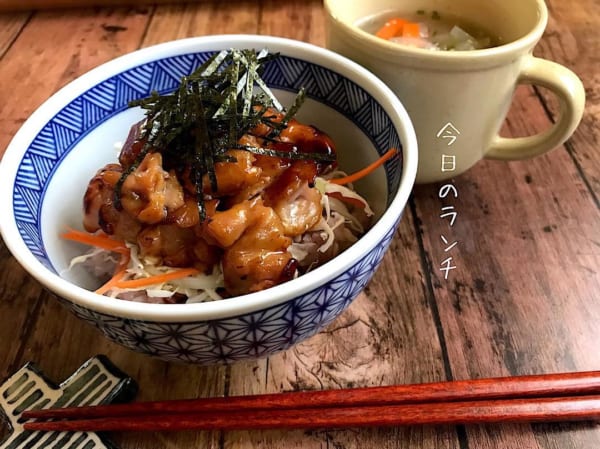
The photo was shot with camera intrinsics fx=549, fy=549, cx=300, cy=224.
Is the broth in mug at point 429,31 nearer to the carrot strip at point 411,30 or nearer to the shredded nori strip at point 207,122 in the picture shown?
the carrot strip at point 411,30

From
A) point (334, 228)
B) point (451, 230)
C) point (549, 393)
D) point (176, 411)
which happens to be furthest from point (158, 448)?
point (451, 230)

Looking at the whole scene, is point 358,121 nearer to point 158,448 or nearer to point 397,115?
point 397,115

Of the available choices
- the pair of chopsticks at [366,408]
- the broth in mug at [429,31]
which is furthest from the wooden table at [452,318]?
the broth in mug at [429,31]

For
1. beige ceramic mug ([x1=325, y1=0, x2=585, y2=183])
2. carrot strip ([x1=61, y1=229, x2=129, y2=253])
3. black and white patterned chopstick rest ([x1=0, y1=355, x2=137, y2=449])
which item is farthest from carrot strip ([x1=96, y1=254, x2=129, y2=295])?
beige ceramic mug ([x1=325, y1=0, x2=585, y2=183])

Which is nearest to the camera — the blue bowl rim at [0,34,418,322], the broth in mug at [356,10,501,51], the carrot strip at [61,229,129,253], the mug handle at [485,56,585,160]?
the blue bowl rim at [0,34,418,322]

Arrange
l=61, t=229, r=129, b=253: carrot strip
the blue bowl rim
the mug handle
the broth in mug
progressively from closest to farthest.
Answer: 1. the blue bowl rim
2. l=61, t=229, r=129, b=253: carrot strip
3. the mug handle
4. the broth in mug

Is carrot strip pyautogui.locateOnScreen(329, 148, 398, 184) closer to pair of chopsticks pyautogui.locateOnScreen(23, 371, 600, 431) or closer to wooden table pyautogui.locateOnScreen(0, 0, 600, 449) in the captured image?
wooden table pyautogui.locateOnScreen(0, 0, 600, 449)

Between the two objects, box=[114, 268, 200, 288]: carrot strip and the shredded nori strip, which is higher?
the shredded nori strip
